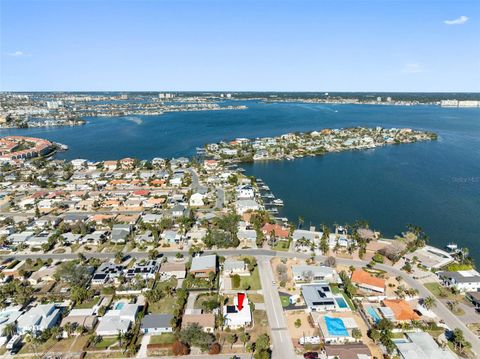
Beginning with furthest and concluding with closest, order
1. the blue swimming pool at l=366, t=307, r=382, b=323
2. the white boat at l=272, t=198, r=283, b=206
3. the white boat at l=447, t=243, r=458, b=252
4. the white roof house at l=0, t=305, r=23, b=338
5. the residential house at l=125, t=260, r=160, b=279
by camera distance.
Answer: the white boat at l=272, t=198, r=283, b=206 → the white boat at l=447, t=243, r=458, b=252 → the residential house at l=125, t=260, r=160, b=279 → the blue swimming pool at l=366, t=307, r=382, b=323 → the white roof house at l=0, t=305, r=23, b=338

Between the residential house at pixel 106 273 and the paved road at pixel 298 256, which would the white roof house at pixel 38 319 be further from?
the paved road at pixel 298 256

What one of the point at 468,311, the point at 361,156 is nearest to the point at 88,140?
the point at 361,156

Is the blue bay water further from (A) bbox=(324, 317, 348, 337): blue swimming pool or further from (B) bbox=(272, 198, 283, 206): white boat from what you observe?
(A) bbox=(324, 317, 348, 337): blue swimming pool

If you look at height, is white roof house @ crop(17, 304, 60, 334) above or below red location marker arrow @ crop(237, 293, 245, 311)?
below

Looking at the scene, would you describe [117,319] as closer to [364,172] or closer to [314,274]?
[314,274]

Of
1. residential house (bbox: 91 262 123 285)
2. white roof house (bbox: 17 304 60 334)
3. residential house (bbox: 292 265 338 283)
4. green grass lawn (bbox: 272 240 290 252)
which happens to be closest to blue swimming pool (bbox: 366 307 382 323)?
residential house (bbox: 292 265 338 283)

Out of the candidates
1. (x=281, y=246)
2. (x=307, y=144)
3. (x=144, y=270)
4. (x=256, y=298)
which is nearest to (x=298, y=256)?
(x=281, y=246)
